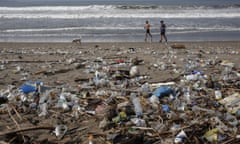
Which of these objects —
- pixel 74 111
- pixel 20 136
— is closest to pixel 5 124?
pixel 20 136

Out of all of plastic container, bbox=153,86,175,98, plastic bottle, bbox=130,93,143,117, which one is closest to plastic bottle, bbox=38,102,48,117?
plastic bottle, bbox=130,93,143,117

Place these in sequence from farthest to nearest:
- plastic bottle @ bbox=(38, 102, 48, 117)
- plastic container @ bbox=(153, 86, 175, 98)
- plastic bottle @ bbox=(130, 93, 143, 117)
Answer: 1. plastic container @ bbox=(153, 86, 175, 98)
2. plastic bottle @ bbox=(38, 102, 48, 117)
3. plastic bottle @ bbox=(130, 93, 143, 117)

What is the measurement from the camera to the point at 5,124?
3.83 m

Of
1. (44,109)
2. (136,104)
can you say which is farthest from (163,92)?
(44,109)

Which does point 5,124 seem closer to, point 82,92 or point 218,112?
point 82,92

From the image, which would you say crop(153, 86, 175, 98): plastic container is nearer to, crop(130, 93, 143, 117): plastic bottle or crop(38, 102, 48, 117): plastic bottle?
crop(130, 93, 143, 117): plastic bottle

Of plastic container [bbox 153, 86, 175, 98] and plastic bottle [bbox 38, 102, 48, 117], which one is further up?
plastic container [bbox 153, 86, 175, 98]

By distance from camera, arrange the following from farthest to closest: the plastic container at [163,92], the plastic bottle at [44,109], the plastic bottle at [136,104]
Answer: the plastic container at [163,92] < the plastic bottle at [44,109] < the plastic bottle at [136,104]

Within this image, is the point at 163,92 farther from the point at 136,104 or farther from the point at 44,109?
the point at 44,109

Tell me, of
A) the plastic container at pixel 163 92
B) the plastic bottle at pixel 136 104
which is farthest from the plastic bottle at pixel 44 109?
the plastic container at pixel 163 92

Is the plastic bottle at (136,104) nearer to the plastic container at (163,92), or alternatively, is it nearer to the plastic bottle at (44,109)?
the plastic container at (163,92)

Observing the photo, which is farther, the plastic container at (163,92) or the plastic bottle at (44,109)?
the plastic container at (163,92)

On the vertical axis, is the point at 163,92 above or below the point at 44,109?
above

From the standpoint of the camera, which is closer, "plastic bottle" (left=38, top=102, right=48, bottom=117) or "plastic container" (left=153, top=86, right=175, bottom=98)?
"plastic bottle" (left=38, top=102, right=48, bottom=117)
